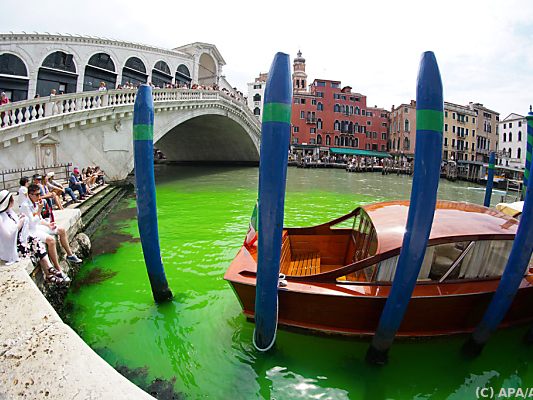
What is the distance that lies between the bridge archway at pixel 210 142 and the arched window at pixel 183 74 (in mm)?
5508

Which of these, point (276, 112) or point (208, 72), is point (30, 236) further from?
point (208, 72)

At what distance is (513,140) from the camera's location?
4022 centimetres

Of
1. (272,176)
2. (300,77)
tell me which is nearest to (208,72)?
(300,77)

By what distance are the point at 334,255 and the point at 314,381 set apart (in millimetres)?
2114

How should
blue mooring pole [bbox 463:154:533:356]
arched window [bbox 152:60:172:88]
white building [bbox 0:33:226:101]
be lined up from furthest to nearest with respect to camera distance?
arched window [bbox 152:60:172:88]
white building [bbox 0:33:226:101]
blue mooring pole [bbox 463:154:533:356]

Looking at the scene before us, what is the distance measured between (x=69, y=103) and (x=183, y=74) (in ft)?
65.1

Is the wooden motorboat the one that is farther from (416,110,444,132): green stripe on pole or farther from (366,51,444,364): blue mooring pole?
(416,110,444,132): green stripe on pole

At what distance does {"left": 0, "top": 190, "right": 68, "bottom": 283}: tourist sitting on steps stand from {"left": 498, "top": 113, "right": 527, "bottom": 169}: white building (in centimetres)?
4341

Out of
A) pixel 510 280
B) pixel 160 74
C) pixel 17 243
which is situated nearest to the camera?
pixel 510 280

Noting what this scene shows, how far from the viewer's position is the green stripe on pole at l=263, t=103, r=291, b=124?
2.57 meters

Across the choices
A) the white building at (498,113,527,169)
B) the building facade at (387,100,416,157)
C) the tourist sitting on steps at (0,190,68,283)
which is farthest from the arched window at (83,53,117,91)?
the white building at (498,113,527,169)

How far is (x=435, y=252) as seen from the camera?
3449 millimetres

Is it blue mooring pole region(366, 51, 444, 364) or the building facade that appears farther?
the building facade

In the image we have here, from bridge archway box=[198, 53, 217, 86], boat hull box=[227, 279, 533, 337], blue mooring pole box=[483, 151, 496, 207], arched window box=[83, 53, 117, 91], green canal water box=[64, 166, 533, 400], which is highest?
bridge archway box=[198, 53, 217, 86]
